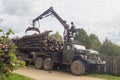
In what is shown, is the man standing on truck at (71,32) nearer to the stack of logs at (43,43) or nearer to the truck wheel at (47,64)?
the stack of logs at (43,43)

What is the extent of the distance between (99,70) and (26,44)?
26.9 ft

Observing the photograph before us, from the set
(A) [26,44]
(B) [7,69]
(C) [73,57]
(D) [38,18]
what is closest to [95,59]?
→ (C) [73,57]

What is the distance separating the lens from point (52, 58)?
23.5m

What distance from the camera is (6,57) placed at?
479 centimetres

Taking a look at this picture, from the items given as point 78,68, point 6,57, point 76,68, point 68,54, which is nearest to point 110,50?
point 68,54

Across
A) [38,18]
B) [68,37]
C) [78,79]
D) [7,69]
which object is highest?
[38,18]

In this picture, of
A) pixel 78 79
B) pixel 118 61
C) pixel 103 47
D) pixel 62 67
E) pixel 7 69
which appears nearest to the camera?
pixel 7 69

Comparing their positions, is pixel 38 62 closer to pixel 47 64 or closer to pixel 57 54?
pixel 47 64

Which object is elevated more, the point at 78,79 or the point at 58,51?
the point at 58,51

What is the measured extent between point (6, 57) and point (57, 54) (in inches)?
731

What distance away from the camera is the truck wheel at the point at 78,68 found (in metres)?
20.3

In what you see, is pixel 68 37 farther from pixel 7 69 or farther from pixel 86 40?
pixel 86 40

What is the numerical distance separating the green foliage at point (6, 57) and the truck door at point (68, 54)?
54.8 feet

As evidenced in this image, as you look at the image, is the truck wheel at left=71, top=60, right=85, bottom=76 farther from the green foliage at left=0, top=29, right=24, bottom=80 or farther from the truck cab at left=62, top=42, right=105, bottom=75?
the green foliage at left=0, top=29, right=24, bottom=80
